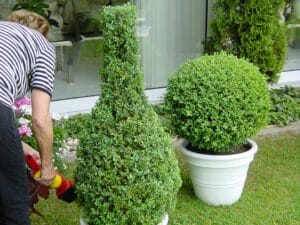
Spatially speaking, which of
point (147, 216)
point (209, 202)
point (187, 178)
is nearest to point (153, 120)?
point (147, 216)

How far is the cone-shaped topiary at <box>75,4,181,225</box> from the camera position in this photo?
3.33 m

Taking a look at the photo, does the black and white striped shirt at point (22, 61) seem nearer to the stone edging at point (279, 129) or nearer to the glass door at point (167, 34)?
the stone edging at point (279, 129)

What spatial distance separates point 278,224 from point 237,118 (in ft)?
2.81

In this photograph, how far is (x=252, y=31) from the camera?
20.5ft

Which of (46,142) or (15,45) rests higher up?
(15,45)

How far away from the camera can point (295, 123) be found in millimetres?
6336

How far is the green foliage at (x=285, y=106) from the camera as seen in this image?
6320 millimetres

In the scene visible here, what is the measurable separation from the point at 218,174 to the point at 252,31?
2.33 m

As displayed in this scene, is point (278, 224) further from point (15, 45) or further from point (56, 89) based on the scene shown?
point (56, 89)

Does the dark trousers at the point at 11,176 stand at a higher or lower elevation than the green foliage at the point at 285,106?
higher

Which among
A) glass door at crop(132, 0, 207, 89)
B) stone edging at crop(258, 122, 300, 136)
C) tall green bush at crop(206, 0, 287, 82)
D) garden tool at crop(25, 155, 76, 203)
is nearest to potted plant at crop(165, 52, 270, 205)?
garden tool at crop(25, 155, 76, 203)

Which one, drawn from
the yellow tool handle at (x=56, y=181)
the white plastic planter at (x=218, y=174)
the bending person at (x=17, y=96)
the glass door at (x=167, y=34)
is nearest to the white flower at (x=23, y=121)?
the yellow tool handle at (x=56, y=181)

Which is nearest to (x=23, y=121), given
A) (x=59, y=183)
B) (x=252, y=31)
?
(x=59, y=183)

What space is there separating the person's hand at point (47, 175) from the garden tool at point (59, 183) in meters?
0.07
